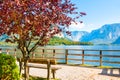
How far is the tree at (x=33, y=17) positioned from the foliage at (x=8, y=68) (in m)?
0.99

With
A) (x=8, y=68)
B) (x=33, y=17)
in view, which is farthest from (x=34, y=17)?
(x=8, y=68)

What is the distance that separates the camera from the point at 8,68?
34.0 feet

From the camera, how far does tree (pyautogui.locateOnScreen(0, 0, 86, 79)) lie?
9.32 meters

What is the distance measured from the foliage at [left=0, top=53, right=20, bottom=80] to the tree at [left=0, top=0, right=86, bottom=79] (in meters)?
0.99

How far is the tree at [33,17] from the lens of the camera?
30.6ft

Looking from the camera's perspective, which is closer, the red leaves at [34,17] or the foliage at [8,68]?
the red leaves at [34,17]

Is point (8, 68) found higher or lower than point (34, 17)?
lower

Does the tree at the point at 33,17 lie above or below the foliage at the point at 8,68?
above

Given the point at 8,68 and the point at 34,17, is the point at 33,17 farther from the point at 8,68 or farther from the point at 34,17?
the point at 8,68

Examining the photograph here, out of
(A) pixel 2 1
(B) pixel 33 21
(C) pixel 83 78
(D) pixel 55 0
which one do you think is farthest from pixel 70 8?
(C) pixel 83 78

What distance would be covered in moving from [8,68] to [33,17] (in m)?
2.38

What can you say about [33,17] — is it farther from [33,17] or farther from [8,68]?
[8,68]

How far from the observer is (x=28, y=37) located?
1070cm

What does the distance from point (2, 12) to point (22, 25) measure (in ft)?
3.28
